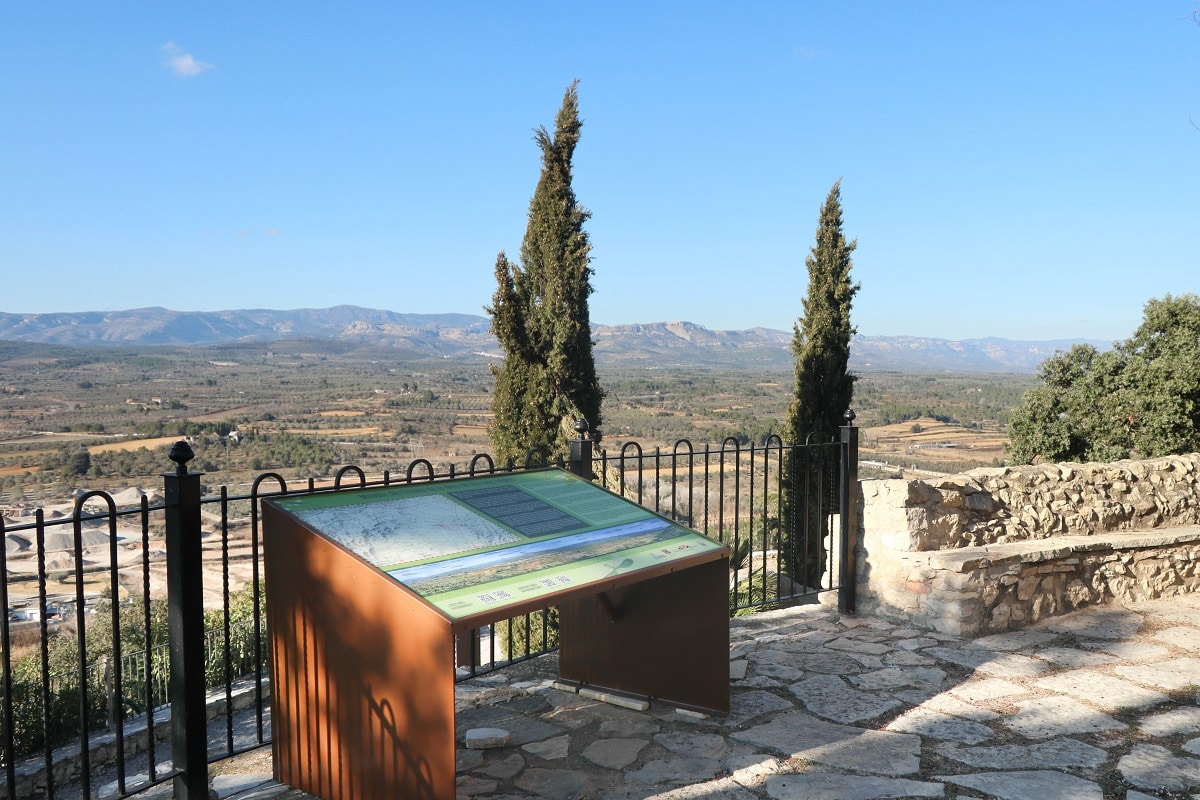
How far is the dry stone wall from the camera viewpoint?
5.46 meters

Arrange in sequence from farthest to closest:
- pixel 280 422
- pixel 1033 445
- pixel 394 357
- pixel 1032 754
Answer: pixel 394 357 → pixel 280 422 → pixel 1033 445 → pixel 1032 754

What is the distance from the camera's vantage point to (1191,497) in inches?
269

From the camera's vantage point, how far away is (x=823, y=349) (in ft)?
45.9

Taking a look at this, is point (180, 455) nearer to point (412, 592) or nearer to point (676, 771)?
point (412, 592)

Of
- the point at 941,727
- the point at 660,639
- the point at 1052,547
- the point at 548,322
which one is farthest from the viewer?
the point at 548,322

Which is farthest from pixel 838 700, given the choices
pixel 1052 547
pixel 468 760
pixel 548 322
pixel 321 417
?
pixel 321 417

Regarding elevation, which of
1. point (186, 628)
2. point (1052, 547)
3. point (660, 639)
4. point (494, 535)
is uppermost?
point (494, 535)

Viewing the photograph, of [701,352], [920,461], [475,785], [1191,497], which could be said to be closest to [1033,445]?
[1191,497]

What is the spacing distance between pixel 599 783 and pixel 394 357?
157 m

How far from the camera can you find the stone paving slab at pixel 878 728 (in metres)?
3.34

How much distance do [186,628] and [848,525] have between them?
169 inches

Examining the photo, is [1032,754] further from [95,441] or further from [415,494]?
[95,441]

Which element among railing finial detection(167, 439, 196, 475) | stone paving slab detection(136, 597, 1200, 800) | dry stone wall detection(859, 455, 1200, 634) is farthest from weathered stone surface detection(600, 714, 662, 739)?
→ dry stone wall detection(859, 455, 1200, 634)

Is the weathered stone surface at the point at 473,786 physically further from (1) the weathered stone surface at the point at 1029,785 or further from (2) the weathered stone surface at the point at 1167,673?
(2) the weathered stone surface at the point at 1167,673
